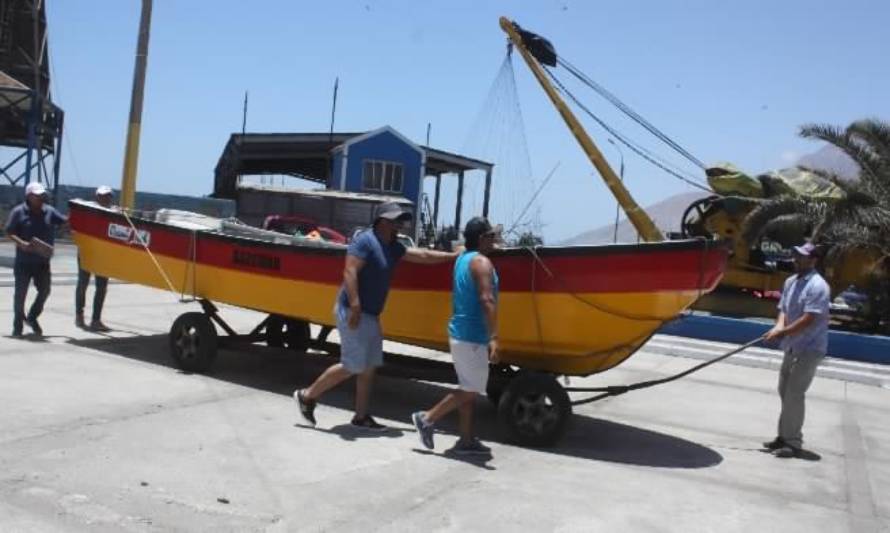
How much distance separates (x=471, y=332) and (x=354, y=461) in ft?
3.62

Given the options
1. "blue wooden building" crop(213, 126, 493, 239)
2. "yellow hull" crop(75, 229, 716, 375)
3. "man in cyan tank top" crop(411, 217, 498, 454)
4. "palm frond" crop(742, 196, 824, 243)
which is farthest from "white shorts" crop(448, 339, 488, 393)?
"blue wooden building" crop(213, 126, 493, 239)

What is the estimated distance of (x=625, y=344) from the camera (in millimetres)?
6070

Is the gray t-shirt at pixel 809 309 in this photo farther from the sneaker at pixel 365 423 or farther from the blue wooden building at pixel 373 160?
the blue wooden building at pixel 373 160

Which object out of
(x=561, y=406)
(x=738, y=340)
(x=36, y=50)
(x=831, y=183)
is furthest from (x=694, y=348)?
(x=36, y=50)

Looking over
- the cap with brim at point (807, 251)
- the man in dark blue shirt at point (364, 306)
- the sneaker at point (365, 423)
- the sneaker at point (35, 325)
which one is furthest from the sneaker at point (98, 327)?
the cap with brim at point (807, 251)

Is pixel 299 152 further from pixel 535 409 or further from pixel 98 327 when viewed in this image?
pixel 535 409

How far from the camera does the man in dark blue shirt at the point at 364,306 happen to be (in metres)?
5.96

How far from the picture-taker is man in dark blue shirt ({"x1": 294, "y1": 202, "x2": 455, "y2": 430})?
5.96 m

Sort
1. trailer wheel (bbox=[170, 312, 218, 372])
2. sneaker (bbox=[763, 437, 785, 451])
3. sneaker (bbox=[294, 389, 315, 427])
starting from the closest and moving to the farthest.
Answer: sneaker (bbox=[294, 389, 315, 427]) < sneaker (bbox=[763, 437, 785, 451]) < trailer wheel (bbox=[170, 312, 218, 372])

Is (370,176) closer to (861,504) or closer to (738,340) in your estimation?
(738,340)

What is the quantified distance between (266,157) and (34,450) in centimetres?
3393

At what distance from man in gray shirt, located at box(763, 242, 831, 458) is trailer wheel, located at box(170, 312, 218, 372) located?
4.64 meters

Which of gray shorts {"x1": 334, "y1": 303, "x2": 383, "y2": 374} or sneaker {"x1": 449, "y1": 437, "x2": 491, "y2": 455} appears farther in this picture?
gray shorts {"x1": 334, "y1": 303, "x2": 383, "y2": 374}

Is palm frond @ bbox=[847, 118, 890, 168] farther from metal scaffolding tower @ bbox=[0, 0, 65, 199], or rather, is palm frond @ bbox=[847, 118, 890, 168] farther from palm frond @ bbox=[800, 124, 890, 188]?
metal scaffolding tower @ bbox=[0, 0, 65, 199]
